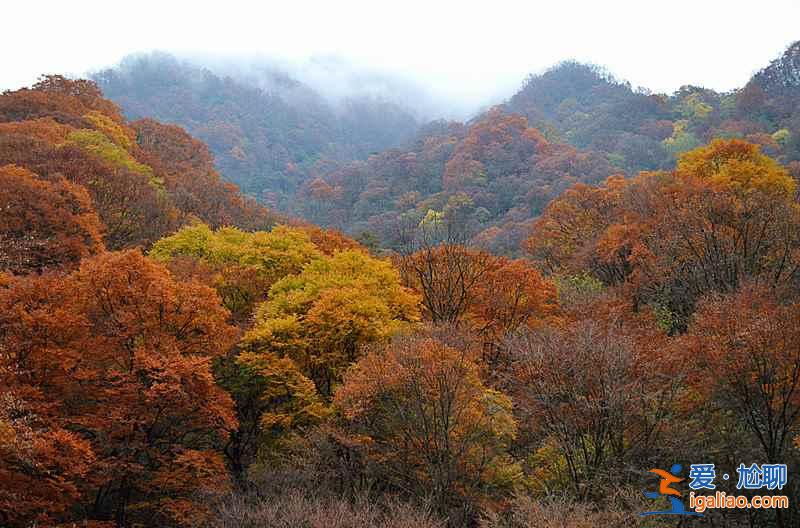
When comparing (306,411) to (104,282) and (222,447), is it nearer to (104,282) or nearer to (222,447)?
(222,447)

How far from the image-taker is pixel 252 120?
14662 cm

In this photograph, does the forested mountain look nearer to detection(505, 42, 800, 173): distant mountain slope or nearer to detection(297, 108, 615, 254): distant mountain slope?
detection(297, 108, 615, 254): distant mountain slope

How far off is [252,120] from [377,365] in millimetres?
140910

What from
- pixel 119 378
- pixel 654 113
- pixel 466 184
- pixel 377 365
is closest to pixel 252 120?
pixel 466 184

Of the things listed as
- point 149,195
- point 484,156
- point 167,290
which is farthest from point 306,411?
point 484,156

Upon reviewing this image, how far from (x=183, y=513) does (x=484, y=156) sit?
8422cm

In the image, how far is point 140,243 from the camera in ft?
107

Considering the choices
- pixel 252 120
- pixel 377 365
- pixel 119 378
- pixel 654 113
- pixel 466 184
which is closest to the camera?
pixel 119 378

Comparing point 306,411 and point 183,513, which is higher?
point 306,411

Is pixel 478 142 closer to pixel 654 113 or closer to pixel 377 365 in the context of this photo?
pixel 654 113

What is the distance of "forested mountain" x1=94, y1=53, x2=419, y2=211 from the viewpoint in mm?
124562

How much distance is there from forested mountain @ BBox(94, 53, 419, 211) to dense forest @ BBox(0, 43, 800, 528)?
75.6 meters

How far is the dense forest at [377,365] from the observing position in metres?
14.5

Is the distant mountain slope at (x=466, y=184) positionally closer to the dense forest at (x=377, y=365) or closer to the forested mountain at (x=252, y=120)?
the forested mountain at (x=252, y=120)
